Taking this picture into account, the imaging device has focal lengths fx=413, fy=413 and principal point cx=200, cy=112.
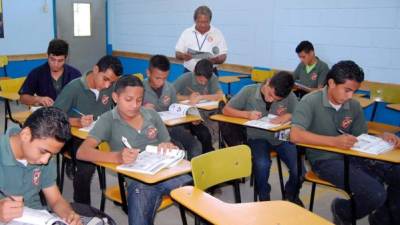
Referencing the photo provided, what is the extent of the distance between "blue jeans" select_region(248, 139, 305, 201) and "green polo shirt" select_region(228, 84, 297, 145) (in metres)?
0.07

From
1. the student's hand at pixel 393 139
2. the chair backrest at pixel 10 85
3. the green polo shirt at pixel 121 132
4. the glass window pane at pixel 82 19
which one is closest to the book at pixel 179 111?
the green polo shirt at pixel 121 132

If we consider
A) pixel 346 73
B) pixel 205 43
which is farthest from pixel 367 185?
pixel 205 43

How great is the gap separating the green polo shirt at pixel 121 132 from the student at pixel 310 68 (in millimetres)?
2921

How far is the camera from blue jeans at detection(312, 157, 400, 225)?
2.44 m

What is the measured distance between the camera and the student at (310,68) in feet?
15.9

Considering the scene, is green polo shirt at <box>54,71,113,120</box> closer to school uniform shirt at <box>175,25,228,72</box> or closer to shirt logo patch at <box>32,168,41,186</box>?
shirt logo patch at <box>32,168,41,186</box>

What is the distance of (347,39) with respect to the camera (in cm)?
490

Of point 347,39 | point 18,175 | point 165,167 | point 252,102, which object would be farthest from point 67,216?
point 347,39

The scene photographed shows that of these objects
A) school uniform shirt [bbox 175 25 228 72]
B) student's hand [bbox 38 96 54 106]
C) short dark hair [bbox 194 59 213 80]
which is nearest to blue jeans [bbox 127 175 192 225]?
student's hand [bbox 38 96 54 106]

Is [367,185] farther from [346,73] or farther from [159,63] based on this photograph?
[159,63]

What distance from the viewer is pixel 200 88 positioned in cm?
412

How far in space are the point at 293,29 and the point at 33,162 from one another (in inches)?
175

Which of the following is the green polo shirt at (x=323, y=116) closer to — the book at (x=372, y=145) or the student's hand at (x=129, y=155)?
the book at (x=372, y=145)

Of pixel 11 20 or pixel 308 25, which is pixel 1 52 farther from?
pixel 308 25
